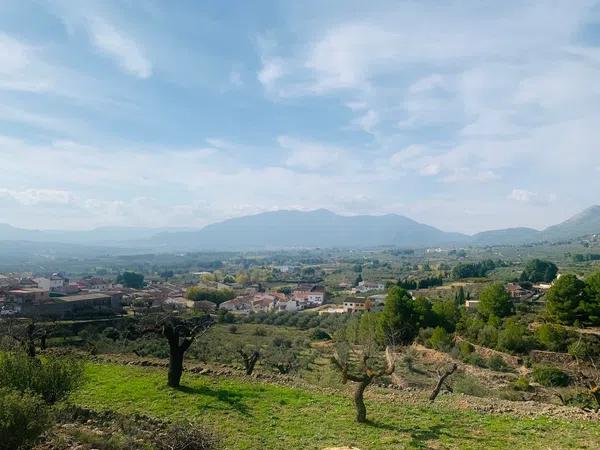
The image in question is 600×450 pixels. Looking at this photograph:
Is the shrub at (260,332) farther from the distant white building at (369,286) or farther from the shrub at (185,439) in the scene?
the distant white building at (369,286)

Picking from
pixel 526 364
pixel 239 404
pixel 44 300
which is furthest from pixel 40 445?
pixel 44 300

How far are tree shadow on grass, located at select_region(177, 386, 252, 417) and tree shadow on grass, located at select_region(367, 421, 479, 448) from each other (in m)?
3.96

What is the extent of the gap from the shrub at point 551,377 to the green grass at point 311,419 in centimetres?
2099

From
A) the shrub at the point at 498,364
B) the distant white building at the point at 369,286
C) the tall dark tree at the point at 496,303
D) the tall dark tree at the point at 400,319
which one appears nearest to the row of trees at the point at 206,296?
the distant white building at the point at 369,286

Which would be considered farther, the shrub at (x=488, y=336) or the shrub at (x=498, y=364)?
the shrub at (x=488, y=336)

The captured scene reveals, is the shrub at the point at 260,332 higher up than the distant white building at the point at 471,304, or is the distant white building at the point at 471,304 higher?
the distant white building at the point at 471,304

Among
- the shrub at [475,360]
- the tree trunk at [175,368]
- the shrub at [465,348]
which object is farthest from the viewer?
the shrub at [465,348]

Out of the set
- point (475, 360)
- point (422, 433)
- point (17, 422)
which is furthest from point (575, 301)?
point (17, 422)

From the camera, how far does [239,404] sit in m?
14.6

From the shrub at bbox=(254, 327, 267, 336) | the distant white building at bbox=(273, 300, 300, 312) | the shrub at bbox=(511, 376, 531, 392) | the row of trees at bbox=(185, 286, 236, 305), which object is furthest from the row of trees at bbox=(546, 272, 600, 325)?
the row of trees at bbox=(185, 286, 236, 305)

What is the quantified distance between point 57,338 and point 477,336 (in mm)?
38827

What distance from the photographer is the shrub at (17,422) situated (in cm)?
796

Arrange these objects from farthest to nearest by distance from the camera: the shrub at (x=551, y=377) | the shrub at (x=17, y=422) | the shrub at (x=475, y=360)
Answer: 1. the shrub at (x=475, y=360)
2. the shrub at (x=551, y=377)
3. the shrub at (x=17, y=422)

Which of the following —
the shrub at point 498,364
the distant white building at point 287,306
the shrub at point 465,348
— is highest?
the shrub at point 465,348
